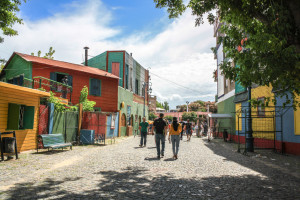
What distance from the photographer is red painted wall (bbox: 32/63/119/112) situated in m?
19.5

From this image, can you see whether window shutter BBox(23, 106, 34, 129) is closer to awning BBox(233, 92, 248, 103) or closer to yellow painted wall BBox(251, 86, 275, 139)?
yellow painted wall BBox(251, 86, 275, 139)

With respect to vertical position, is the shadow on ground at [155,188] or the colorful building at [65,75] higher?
the colorful building at [65,75]

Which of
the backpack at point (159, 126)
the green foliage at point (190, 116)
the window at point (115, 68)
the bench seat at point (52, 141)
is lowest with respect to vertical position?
the bench seat at point (52, 141)

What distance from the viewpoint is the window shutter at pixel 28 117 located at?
37.6 feet

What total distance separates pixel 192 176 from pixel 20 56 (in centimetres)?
1841

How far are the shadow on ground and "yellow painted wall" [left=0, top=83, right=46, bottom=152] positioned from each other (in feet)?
19.8

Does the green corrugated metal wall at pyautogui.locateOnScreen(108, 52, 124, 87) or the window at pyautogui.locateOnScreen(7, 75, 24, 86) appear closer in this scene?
the window at pyautogui.locateOnScreen(7, 75, 24, 86)

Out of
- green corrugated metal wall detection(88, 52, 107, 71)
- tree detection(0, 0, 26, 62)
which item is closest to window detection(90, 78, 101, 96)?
green corrugated metal wall detection(88, 52, 107, 71)

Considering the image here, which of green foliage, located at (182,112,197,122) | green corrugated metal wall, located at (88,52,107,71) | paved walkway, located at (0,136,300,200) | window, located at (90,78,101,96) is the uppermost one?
green corrugated metal wall, located at (88,52,107,71)

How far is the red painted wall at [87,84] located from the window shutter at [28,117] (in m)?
7.81

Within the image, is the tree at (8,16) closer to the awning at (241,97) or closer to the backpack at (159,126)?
the backpack at (159,126)

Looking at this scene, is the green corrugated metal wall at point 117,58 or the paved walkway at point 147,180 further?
the green corrugated metal wall at point 117,58

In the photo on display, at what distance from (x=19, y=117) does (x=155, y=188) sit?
8.35 meters

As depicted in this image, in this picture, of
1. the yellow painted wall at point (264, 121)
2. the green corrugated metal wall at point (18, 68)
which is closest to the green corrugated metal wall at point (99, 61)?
the green corrugated metal wall at point (18, 68)
